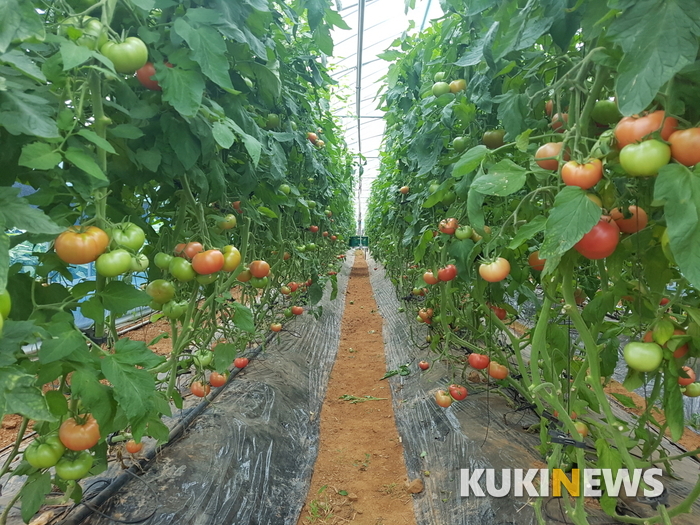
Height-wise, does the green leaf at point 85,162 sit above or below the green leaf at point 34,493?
above

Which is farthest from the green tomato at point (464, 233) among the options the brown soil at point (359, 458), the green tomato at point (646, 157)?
the brown soil at point (359, 458)

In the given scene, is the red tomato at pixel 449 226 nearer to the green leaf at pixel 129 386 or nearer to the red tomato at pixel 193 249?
the red tomato at pixel 193 249

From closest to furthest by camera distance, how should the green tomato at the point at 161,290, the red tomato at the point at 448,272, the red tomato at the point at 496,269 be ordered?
1. the red tomato at the point at 496,269
2. the green tomato at the point at 161,290
3. the red tomato at the point at 448,272

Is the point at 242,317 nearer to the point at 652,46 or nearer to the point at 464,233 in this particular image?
the point at 464,233

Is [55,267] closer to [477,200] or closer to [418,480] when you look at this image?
[477,200]

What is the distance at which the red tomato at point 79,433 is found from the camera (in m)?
1.01

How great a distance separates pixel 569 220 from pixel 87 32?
44.6 inches

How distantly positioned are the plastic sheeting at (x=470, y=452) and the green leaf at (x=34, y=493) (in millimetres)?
1580

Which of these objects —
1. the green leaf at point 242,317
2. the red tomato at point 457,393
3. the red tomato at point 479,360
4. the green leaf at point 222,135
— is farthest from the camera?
the red tomato at point 457,393

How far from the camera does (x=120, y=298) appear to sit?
1.02 metres

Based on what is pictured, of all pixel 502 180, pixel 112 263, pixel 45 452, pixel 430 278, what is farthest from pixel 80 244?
pixel 430 278

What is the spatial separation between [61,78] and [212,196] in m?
0.64

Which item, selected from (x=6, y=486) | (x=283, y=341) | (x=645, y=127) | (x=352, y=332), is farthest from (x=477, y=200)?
(x=352, y=332)

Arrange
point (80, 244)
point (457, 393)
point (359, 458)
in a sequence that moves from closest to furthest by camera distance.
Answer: point (80, 244), point (457, 393), point (359, 458)
